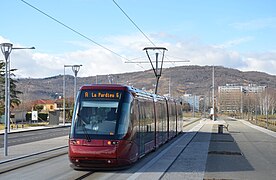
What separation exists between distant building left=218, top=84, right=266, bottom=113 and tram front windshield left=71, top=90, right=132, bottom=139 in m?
108

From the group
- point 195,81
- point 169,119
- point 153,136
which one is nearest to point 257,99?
point 195,81

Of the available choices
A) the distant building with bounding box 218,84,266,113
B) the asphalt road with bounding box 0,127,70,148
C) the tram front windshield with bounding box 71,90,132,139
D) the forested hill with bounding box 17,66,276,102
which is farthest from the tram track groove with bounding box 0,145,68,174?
the forested hill with bounding box 17,66,276,102

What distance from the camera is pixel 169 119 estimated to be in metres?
31.1

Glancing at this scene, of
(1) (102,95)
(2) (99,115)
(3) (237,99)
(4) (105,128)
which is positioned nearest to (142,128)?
(1) (102,95)

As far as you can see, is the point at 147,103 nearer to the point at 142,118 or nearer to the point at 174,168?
the point at 142,118

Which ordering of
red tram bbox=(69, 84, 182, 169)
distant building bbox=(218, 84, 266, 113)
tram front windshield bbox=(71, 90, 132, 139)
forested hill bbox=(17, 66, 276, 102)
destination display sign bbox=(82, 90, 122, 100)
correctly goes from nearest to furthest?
1. red tram bbox=(69, 84, 182, 169)
2. tram front windshield bbox=(71, 90, 132, 139)
3. destination display sign bbox=(82, 90, 122, 100)
4. distant building bbox=(218, 84, 266, 113)
5. forested hill bbox=(17, 66, 276, 102)

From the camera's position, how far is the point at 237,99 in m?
144

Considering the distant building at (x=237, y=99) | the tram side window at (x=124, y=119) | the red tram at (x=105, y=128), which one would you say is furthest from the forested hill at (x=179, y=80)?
the tram side window at (x=124, y=119)

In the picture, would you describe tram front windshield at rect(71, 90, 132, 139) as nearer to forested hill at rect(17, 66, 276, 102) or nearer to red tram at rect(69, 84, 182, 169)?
red tram at rect(69, 84, 182, 169)

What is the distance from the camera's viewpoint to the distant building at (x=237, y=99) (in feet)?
419

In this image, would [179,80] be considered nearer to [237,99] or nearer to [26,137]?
[237,99]

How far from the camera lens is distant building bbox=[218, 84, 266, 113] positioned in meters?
128

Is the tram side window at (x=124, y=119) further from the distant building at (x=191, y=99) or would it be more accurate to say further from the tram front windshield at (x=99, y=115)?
the distant building at (x=191, y=99)

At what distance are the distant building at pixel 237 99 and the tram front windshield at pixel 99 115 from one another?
10827 centimetres
